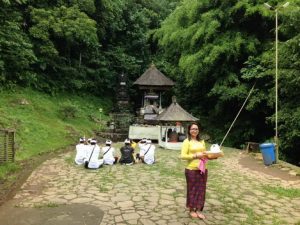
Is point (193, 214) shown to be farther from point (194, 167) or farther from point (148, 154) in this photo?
point (148, 154)

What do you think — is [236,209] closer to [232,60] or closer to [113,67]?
[232,60]

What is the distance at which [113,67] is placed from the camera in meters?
34.2

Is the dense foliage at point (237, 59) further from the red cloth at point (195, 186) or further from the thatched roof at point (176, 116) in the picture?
the red cloth at point (195, 186)

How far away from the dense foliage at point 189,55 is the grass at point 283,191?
551 cm

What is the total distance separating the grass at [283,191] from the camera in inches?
377

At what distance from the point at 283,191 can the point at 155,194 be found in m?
3.57

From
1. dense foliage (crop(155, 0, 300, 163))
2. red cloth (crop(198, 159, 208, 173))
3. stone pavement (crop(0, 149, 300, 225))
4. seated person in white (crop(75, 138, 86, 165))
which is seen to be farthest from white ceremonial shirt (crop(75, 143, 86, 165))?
dense foliage (crop(155, 0, 300, 163))

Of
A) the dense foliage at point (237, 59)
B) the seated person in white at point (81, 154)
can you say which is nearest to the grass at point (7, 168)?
the seated person in white at point (81, 154)

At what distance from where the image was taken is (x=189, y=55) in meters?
22.5

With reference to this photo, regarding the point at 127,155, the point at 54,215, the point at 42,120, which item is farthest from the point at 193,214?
the point at 42,120

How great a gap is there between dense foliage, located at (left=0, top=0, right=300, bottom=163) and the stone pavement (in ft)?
17.5

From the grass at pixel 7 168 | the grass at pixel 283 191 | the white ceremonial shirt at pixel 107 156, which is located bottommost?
the grass at pixel 283 191

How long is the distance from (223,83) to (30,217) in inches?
615

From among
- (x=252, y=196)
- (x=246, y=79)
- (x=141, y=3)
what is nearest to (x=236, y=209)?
(x=252, y=196)
